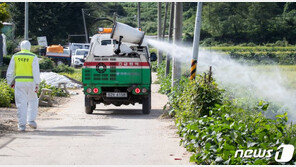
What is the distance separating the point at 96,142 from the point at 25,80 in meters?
2.81

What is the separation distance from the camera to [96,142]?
1087cm

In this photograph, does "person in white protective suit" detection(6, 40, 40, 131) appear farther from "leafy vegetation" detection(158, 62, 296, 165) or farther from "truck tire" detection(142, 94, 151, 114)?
"truck tire" detection(142, 94, 151, 114)

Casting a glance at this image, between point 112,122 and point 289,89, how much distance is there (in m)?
14.5

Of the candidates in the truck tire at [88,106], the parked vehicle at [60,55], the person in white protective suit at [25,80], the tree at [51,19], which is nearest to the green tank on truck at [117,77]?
the truck tire at [88,106]

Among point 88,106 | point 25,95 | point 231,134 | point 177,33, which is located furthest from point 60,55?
point 231,134

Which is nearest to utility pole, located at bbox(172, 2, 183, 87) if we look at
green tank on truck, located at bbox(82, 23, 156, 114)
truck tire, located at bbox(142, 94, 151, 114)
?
truck tire, located at bbox(142, 94, 151, 114)

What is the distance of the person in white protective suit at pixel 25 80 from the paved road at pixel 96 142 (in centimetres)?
51

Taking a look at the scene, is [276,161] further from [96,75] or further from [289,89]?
[289,89]

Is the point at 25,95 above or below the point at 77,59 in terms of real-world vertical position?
above

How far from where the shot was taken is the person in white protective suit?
12.6m

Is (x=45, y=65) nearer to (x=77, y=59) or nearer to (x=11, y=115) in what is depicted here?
(x=77, y=59)

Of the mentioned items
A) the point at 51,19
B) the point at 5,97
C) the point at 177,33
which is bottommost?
the point at 5,97

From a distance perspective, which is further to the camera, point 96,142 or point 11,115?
point 11,115

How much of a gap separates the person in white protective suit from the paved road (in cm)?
51
